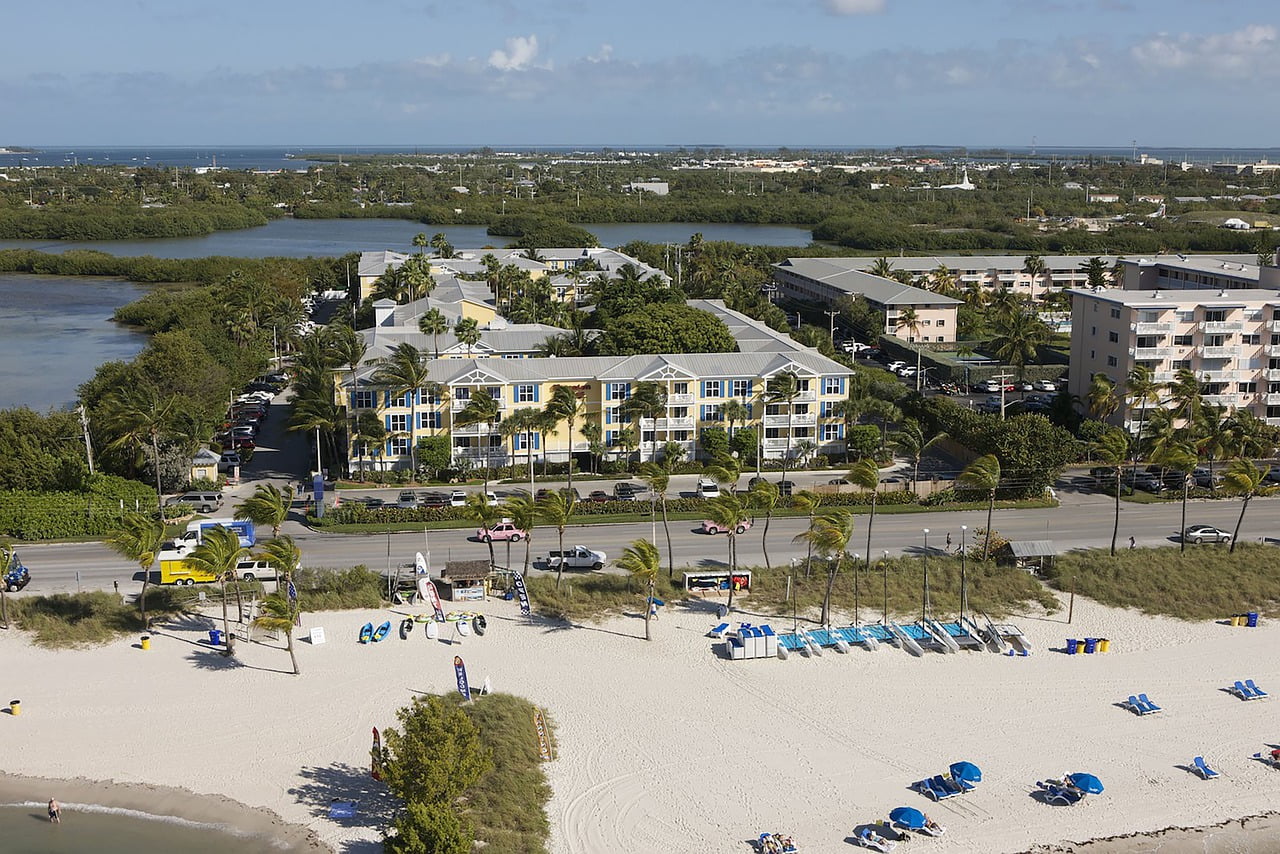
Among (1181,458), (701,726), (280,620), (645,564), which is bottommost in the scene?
(701,726)

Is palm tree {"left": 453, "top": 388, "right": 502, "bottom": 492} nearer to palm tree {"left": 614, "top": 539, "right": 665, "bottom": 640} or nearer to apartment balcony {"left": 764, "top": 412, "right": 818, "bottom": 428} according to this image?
apartment balcony {"left": 764, "top": 412, "right": 818, "bottom": 428}

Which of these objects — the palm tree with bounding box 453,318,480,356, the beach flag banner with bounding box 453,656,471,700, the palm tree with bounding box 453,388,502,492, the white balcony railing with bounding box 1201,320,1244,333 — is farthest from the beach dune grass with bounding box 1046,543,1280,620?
the palm tree with bounding box 453,318,480,356

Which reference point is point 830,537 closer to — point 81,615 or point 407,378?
point 407,378

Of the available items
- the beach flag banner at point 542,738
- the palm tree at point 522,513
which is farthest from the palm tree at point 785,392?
the beach flag banner at point 542,738

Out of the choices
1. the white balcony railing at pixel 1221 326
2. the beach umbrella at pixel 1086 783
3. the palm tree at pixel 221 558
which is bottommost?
the beach umbrella at pixel 1086 783

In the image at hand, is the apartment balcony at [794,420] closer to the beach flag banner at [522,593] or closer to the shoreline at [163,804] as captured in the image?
the beach flag banner at [522,593]

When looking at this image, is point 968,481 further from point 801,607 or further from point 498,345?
point 498,345

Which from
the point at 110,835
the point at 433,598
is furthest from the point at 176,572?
the point at 110,835
